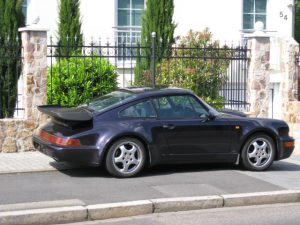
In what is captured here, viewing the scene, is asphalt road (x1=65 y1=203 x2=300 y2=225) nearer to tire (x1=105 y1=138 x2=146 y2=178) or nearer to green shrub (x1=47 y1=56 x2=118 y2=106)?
tire (x1=105 y1=138 x2=146 y2=178)

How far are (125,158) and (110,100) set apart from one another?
1.18 m

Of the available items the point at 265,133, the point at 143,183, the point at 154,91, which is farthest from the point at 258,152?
the point at 143,183

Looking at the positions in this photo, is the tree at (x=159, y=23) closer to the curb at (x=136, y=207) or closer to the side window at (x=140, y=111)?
the side window at (x=140, y=111)

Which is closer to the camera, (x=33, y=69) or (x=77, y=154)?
(x=77, y=154)

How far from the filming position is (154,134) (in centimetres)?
1027

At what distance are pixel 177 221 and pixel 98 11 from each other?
1205 centimetres

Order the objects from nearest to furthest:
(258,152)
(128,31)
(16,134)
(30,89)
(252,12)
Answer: (258,152) → (16,134) → (30,89) → (128,31) → (252,12)

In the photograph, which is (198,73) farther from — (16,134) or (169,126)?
(169,126)

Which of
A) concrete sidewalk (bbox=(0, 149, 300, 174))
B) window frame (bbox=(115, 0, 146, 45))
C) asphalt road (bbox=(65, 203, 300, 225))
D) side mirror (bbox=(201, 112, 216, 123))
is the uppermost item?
window frame (bbox=(115, 0, 146, 45))

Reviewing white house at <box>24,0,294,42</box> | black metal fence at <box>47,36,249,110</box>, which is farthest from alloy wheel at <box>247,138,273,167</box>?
white house at <box>24,0,294,42</box>

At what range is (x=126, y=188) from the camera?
947 cm

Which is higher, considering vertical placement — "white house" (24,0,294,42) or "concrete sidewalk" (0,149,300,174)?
"white house" (24,0,294,42)

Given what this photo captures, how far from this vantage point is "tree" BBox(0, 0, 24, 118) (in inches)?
512

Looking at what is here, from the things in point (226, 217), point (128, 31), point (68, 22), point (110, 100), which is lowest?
point (226, 217)
